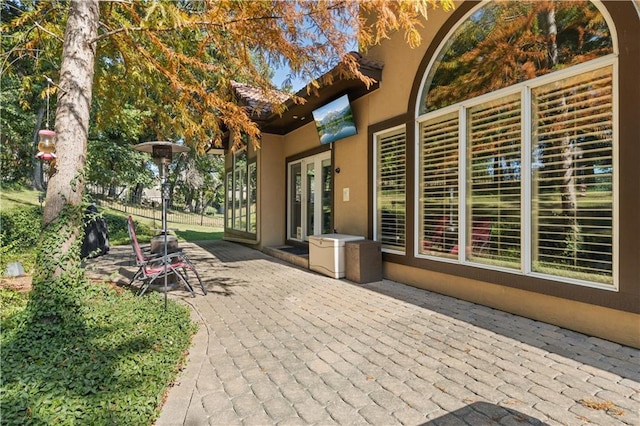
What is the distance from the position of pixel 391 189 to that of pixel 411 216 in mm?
784

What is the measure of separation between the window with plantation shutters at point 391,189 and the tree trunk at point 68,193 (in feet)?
15.3

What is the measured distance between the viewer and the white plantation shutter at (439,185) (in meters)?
5.24

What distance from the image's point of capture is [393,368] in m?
3.02

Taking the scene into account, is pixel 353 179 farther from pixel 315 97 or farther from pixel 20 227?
pixel 20 227

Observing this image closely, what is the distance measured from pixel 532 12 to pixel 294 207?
7154 mm

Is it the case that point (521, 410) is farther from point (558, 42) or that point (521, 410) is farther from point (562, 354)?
A: point (558, 42)

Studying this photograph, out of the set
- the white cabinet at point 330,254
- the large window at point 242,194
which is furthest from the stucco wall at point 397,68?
the large window at point 242,194

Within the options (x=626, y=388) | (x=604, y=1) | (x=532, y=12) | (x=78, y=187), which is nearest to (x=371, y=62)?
(x=532, y=12)

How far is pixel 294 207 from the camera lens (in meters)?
10.1

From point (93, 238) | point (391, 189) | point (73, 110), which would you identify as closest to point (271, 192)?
point (391, 189)

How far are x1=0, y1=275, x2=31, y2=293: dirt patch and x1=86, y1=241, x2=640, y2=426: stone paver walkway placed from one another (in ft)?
8.66

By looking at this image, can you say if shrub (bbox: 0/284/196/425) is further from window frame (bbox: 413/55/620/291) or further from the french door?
the french door

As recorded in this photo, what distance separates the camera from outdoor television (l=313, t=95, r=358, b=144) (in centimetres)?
695

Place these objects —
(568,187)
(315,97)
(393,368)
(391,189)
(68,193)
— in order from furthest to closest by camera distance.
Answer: (315,97) → (391,189) → (568,187) → (68,193) → (393,368)
